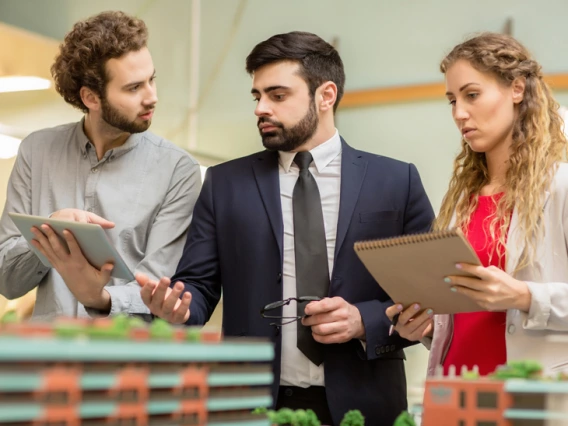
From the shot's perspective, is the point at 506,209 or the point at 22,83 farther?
the point at 22,83

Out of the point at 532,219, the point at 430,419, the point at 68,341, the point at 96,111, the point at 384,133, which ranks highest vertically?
the point at 384,133

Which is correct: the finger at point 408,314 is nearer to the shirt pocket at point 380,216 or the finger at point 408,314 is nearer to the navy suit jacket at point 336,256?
the navy suit jacket at point 336,256

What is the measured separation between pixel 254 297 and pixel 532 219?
0.76 meters

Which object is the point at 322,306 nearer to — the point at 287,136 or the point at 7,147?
the point at 287,136

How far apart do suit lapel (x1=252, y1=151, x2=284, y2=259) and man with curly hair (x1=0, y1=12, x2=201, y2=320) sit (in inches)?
9.4

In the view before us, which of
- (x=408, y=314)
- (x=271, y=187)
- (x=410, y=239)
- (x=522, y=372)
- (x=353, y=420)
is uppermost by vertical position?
(x=271, y=187)

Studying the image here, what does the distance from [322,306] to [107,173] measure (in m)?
0.82

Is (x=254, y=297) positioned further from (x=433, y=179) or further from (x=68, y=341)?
(x=433, y=179)

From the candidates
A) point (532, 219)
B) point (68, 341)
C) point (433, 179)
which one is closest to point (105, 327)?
point (68, 341)

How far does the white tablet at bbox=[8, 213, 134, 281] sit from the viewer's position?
1955 mm

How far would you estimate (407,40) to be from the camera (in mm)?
5242

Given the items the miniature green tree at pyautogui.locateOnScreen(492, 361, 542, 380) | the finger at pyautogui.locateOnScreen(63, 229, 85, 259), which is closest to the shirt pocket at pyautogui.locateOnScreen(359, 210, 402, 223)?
the finger at pyautogui.locateOnScreen(63, 229, 85, 259)

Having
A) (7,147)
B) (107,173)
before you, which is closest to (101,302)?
(107,173)

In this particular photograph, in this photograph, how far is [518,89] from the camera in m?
2.15
